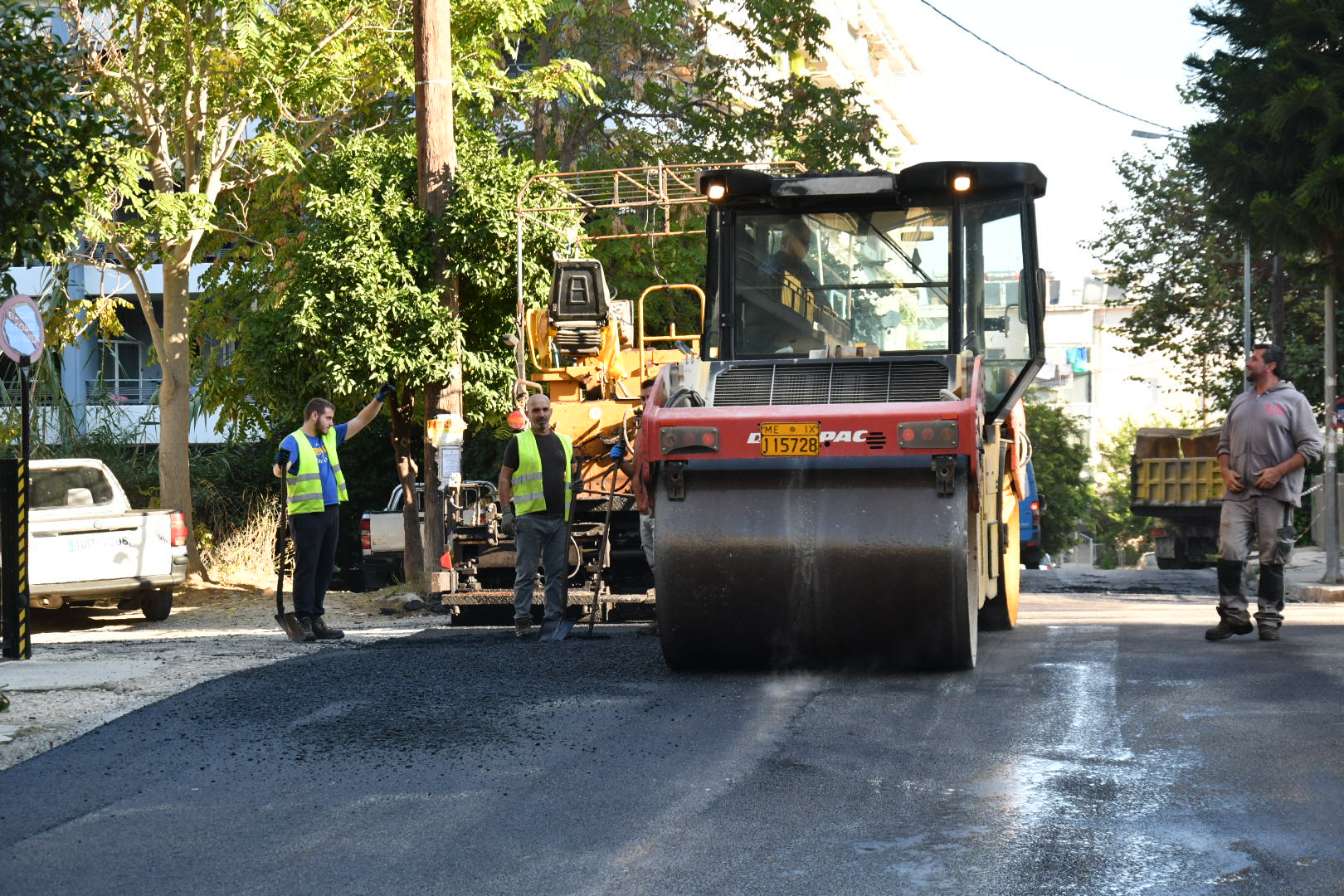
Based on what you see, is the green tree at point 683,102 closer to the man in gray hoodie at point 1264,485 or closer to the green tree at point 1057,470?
the man in gray hoodie at point 1264,485

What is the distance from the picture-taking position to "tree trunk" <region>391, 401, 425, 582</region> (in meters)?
19.0

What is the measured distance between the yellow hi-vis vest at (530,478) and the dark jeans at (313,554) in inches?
51.3

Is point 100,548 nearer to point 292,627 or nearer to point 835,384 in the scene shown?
point 292,627

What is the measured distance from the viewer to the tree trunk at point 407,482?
19000mm

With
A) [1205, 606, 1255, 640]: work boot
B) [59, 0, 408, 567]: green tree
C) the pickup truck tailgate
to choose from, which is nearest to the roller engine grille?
[1205, 606, 1255, 640]: work boot

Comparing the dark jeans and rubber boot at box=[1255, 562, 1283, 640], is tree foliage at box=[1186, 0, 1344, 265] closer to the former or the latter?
rubber boot at box=[1255, 562, 1283, 640]

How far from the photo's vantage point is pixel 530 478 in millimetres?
11484

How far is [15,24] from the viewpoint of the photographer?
945cm

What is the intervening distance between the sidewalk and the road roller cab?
21.3 ft

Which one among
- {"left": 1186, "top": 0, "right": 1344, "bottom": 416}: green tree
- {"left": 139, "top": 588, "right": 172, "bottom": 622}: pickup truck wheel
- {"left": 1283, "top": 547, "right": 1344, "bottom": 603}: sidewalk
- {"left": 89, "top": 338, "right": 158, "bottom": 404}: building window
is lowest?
{"left": 1283, "top": 547, "right": 1344, "bottom": 603}: sidewalk

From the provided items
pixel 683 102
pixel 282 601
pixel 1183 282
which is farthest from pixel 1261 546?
pixel 1183 282

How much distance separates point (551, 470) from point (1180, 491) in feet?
66.1

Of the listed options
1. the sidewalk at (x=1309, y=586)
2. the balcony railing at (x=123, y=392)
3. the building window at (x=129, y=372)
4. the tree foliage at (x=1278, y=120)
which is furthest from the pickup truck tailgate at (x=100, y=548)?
the building window at (x=129, y=372)

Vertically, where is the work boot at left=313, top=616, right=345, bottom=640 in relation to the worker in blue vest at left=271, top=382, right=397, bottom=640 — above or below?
below
